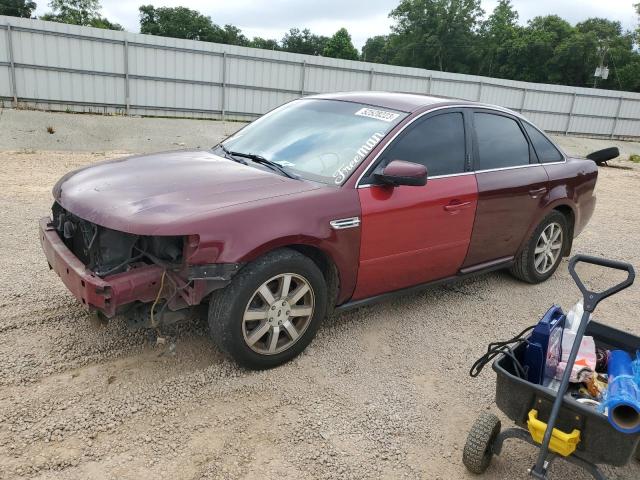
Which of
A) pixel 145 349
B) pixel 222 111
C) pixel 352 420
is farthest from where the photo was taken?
pixel 222 111

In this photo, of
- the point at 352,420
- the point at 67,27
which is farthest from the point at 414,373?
the point at 67,27

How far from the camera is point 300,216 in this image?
3.15m

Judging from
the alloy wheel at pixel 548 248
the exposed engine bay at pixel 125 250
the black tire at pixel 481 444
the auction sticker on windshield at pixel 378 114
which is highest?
the auction sticker on windshield at pixel 378 114

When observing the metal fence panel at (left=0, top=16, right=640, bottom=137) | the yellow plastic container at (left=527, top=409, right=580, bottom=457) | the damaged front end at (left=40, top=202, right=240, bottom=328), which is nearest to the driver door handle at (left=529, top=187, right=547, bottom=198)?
the yellow plastic container at (left=527, top=409, right=580, bottom=457)

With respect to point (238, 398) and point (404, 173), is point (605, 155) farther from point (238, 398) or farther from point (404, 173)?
point (238, 398)

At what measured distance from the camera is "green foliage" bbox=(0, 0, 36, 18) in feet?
139

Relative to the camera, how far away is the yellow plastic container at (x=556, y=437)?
2.24m

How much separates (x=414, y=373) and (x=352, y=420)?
2.36ft

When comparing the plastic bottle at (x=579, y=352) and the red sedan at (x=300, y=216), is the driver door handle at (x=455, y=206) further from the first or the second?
the plastic bottle at (x=579, y=352)

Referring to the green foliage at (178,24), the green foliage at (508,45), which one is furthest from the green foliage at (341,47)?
the green foliage at (178,24)

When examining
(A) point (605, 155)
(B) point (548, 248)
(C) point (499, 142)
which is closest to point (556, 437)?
(C) point (499, 142)

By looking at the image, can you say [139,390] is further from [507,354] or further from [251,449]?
[507,354]

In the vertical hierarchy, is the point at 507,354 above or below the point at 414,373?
above

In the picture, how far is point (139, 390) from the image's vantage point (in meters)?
3.02
